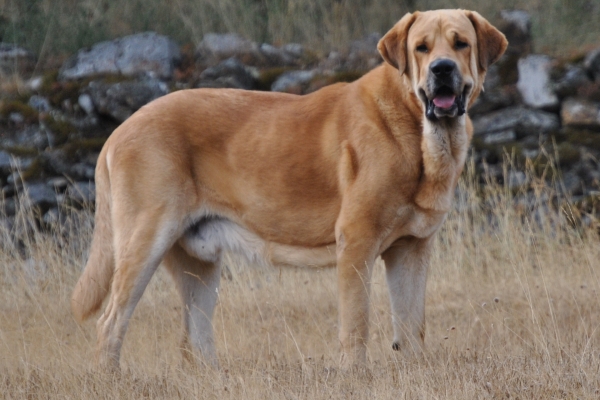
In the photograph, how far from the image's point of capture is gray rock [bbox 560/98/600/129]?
8.77m

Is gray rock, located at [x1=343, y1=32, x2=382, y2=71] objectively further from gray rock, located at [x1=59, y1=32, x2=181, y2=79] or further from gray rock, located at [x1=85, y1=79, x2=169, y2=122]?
gray rock, located at [x1=85, y1=79, x2=169, y2=122]

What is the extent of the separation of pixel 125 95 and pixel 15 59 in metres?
1.99

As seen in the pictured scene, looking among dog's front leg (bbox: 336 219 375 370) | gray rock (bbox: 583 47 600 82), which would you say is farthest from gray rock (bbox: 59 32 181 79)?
dog's front leg (bbox: 336 219 375 370)

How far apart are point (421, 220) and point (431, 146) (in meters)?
0.42

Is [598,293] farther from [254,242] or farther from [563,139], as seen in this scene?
[563,139]

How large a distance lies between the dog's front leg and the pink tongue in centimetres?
→ 82

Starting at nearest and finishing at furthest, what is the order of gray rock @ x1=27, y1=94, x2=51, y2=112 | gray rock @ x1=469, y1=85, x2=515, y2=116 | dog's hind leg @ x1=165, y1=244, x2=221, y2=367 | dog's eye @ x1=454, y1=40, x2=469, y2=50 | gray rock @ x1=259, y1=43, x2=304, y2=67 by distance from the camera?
dog's eye @ x1=454, y1=40, x2=469, y2=50
dog's hind leg @ x1=165, y1=244, x2=221, y2=367
gray rock @ x1=469, y1=85, x2=515, y2=116
gray rock @ x1=27, y1=94, x2=51, y2=112
gray rock @ x1=259, y1=43, x2=304, y2=67

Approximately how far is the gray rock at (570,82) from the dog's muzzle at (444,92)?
4.69m

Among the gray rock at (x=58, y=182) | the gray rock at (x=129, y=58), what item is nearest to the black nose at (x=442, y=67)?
the gray rock at (x=58, y=182)

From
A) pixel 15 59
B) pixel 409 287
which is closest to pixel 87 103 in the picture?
pixel 15 59

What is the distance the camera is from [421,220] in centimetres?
466

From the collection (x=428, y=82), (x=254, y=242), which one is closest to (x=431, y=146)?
(x=428, y=82)

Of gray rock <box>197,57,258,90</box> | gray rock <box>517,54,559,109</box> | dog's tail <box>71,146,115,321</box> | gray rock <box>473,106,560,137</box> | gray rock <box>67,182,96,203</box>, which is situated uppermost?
dog's tail <box>71,146,115,321</box>

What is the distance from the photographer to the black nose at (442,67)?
14.5 feet
